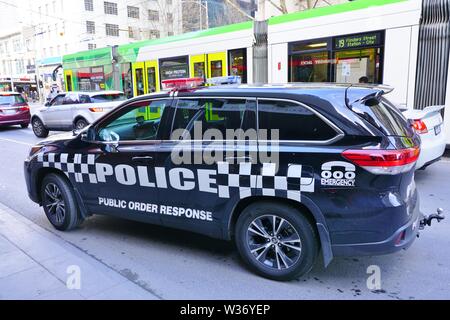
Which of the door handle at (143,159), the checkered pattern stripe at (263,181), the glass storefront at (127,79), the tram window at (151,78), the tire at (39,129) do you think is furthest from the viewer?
the glass storefront at (127,79)

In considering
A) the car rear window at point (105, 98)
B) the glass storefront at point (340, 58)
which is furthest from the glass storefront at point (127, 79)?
the glass storefront at point (340, 58)

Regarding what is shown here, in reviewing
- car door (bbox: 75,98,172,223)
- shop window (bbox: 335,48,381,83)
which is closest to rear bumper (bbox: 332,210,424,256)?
car door (bbox: 75,98,172,223)

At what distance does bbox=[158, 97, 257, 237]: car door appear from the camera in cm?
341

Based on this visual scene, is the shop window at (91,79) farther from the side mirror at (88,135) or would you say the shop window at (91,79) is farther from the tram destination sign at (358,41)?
the side mirror at (88,135)

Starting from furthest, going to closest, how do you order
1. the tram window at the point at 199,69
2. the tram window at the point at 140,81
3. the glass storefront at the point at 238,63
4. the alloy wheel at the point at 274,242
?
1. the tram window at the point at 140,81
2. the tram window at the point at 199,69
3. the glass storefront at the point at 238,63
4. the alloy wheel at the point at 274,242

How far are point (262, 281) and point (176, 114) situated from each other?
1.76m

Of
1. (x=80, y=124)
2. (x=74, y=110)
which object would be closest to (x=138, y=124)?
(x=80, y=124)

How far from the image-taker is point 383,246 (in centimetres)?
303

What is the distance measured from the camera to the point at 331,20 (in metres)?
8.70

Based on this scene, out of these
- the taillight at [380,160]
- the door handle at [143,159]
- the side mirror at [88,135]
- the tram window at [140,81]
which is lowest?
the door handle at [143,159]

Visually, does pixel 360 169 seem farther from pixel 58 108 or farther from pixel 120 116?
pixel 58 108

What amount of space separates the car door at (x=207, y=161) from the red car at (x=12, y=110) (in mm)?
14983

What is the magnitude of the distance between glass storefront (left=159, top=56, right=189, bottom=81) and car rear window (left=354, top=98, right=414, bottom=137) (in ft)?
30.2

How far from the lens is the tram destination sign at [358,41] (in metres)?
8.22
